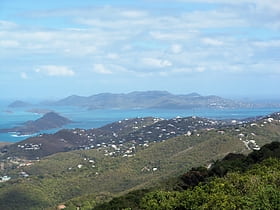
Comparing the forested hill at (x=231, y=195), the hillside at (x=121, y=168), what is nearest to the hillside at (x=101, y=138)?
the hillside at (x=121, y=168)

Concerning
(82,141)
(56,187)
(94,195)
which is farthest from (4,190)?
(82,141)

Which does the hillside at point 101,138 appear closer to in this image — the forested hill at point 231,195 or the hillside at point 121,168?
the hillside at point 121,168

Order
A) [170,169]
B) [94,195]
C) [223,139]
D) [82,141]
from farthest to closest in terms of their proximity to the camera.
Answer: [82,141]
[223,139]
[170,169]
[94,195]

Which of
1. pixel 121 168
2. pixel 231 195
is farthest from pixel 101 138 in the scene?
pixel 231 195

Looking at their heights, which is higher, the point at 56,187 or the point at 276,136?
the point at 276,136

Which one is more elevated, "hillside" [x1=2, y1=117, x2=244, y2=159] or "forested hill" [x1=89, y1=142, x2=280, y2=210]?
"forested hill" [x1=89, y1=142, x2=280, y2=210]

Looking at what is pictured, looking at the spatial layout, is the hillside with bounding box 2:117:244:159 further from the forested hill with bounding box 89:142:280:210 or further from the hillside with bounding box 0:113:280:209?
the forested hill with bounding box 89:142:280:210

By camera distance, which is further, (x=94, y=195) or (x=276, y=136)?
(x=276, y=136)

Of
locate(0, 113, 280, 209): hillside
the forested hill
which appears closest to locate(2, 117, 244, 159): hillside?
locate(0, 113, 280, 209): hillside

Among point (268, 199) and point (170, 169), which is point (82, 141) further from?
point (268, 199)
